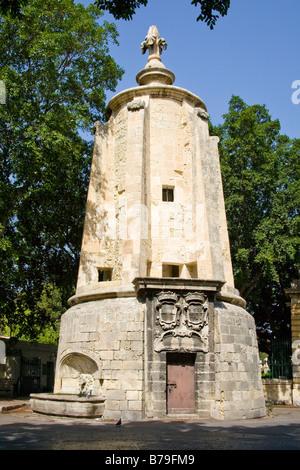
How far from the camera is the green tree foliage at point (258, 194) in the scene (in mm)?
23828

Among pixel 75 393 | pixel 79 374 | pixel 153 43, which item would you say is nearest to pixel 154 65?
pixel 153 43

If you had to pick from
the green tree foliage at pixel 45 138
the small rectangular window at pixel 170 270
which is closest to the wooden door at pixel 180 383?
the small rectangular window at pixel 170 270

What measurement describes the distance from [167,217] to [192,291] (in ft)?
11.3

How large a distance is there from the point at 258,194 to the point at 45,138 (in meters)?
12.5

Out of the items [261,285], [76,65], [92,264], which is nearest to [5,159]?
[76,65]

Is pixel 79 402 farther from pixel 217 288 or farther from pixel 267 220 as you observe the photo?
pixel 267 220

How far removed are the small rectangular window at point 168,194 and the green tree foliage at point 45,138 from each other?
4.97m

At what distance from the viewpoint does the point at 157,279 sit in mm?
13758

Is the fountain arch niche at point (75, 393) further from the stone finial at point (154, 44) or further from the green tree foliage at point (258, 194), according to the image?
the stone finial at point (154, 44)

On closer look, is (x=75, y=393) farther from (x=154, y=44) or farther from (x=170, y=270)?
(x=154, y=44)

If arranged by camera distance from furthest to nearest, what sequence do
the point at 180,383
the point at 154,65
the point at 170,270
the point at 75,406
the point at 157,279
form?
the point at 154,65
the point at 170,270
the point at 157,279
the point at 180,383
the point at 75,406

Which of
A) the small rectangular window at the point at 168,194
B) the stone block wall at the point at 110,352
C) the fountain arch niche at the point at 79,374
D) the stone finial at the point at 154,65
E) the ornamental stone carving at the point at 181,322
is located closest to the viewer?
the stone block wall at the point at 110,352

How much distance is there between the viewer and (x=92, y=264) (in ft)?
55.1

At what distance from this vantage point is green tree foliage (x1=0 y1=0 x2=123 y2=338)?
18938 mm
